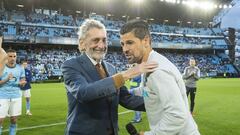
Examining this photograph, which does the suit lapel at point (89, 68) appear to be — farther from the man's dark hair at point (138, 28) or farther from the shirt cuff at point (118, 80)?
the man's dark hair at point (138, 28)

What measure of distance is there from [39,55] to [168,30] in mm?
35849

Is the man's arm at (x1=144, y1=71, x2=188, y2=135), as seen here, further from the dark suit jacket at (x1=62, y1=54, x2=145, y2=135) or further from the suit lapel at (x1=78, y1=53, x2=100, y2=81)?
the suit lapel at (x1=78, y1=53, x2=100, y2=81)

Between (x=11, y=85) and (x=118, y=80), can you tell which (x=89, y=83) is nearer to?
(x=118, y=80)

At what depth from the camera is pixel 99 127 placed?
12.0 ft

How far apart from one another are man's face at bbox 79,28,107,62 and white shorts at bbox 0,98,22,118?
239 inches

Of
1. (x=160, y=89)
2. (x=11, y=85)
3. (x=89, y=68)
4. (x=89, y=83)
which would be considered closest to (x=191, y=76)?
(x=11, y=85)

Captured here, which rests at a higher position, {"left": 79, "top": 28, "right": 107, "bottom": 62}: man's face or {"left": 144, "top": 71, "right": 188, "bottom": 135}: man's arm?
{"left": 79, "top": 28, "right": 107, "bottom": 62}: man's face

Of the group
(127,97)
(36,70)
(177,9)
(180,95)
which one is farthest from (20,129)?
(177,9)

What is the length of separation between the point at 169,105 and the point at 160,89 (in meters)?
0.17

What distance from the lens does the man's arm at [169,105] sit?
292cm

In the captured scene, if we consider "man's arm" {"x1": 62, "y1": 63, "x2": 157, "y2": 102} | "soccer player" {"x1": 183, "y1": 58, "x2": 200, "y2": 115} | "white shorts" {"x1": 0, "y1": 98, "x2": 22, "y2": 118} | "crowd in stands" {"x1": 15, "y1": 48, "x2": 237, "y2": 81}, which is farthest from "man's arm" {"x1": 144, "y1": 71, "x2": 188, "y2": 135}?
"crowd in stands" {"x1": 15, "y1": 48, "x2": 237, "y2": 81}

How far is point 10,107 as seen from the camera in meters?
9.25

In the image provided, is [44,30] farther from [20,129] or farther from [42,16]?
[20,129]

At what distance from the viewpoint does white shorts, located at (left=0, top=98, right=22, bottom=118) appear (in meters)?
8.96
